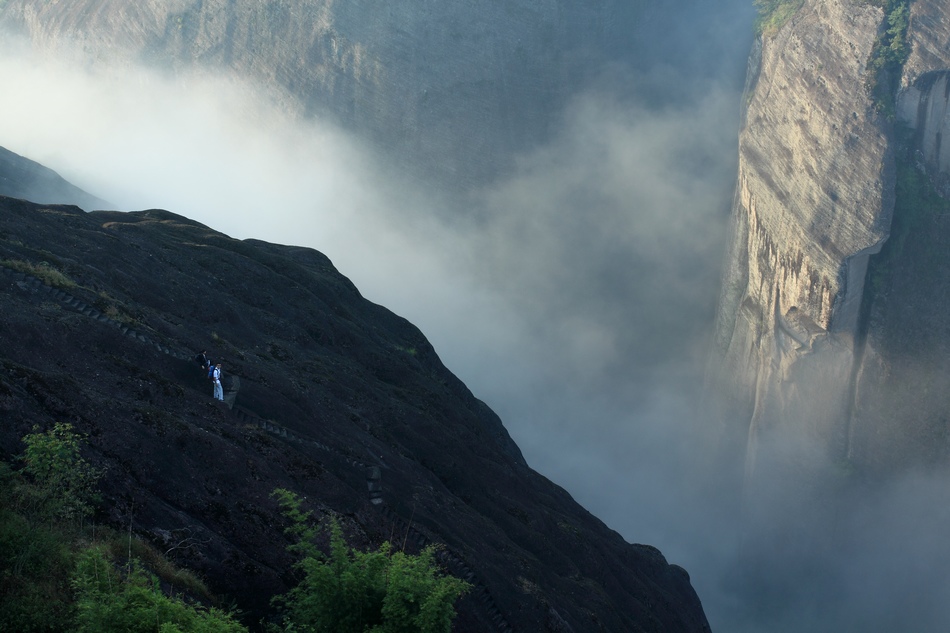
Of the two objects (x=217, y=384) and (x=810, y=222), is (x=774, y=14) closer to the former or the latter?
(x=810, y=222)

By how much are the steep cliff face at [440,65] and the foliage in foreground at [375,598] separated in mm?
80983

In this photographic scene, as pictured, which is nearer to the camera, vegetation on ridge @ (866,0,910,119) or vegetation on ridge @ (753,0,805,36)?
vegetation on ridge @ (866,0,910,119)

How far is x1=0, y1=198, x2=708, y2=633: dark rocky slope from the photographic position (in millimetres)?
18672

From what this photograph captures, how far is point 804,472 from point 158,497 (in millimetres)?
54222

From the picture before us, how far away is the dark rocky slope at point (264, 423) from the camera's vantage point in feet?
61.3

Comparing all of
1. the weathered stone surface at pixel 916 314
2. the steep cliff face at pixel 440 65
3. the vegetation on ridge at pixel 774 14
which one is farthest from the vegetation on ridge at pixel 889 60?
the steep cliff face at pixel 440 65

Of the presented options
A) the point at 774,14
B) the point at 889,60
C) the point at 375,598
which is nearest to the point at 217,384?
the point at 375,598

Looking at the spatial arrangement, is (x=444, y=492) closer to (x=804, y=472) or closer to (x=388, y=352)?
(x=388, y=352)

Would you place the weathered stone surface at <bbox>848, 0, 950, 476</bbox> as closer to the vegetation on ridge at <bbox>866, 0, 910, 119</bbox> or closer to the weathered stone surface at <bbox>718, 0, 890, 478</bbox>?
the vegetation on ridge at <bbox>866, 0, 910, 119</bbox>

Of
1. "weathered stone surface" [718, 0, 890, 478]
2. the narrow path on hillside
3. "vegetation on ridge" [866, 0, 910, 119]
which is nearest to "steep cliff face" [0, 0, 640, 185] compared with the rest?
"weathered stone surface" [718, 0, 890, 478]

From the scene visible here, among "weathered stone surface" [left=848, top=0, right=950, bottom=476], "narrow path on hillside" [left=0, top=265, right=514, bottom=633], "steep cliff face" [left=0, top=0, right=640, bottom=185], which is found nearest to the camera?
"narrow path on hillside" [left=0, top=265, right=514, bottom=633]

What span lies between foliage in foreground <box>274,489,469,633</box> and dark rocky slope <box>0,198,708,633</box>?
2990 millimetres

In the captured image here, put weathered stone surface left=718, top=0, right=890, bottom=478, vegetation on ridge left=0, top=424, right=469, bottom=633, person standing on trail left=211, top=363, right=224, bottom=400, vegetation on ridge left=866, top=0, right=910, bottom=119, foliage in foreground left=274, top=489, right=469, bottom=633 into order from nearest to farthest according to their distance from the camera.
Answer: vegetation on ridge left=0, top=424, right=469, bottom=633, foliage in foreground left=274, top=489, right=469, bottom=633, person standing on trail left=211, top=363, right=224, bottom=400, weathered stone surface left=718, top=0, right=890, bottom=478, vegetation on ridge left=866, top=0, right=910, bottom=119

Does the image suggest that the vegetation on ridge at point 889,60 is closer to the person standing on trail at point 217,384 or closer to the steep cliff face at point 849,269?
the steep cliff face at point 849,269
